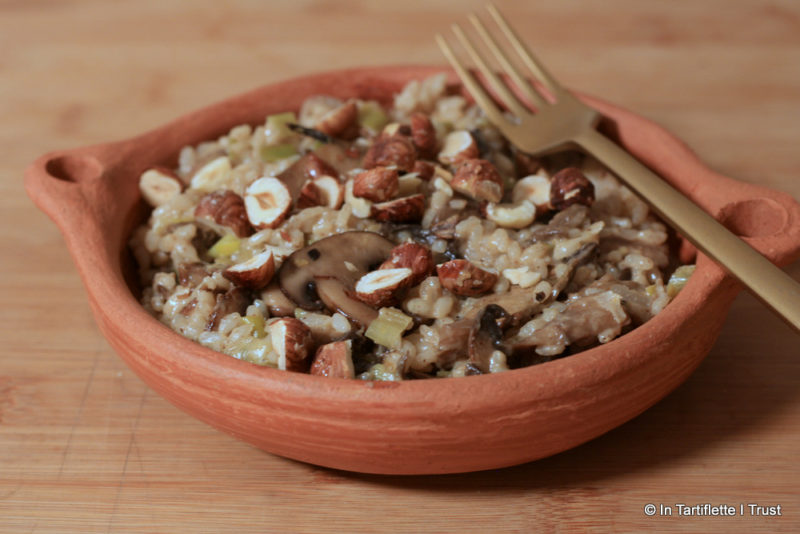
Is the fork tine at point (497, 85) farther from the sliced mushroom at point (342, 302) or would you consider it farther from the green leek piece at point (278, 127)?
the sliced mushroom at point (342, 302)

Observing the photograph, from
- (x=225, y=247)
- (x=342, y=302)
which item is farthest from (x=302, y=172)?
(x=342, y=302)

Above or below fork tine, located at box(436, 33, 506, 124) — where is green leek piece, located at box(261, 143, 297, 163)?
below

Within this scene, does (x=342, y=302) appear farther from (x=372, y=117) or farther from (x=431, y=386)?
(x=372, y=117)

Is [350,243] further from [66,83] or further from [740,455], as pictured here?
[66,83]

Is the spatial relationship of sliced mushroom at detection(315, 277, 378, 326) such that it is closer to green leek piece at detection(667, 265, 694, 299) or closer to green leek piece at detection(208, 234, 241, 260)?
green leek piece at detection(208, 234, 241, 260)

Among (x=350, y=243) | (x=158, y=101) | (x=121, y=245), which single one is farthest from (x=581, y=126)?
(x=158, y=101)

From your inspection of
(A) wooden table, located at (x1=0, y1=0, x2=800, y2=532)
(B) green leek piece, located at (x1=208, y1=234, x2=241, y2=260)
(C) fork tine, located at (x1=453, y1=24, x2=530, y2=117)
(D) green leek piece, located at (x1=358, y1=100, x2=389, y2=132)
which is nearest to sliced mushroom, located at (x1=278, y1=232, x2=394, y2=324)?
(B) green leek piece, located at (x1=208, y1=234, x2=241, y2=260)

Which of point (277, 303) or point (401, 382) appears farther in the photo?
point (277, 303)
